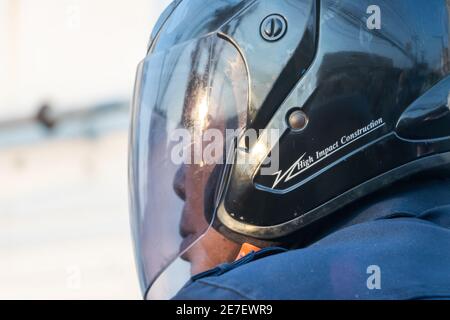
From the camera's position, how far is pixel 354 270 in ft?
2.38

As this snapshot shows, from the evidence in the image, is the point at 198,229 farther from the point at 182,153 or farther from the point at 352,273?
the point at 352,273

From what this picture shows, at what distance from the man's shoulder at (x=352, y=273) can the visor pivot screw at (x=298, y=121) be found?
21 centimetres

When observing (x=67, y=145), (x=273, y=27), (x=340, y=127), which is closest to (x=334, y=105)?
(x=340, y=127)

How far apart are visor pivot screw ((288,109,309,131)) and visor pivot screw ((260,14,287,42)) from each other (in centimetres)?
11

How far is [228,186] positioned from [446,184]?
0.98ft

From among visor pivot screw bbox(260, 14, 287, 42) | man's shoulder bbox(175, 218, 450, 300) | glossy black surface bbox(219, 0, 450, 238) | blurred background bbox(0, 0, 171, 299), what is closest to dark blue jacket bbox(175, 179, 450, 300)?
man's shoulder bbox(175, 218, 450, 300)

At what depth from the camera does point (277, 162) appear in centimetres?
95

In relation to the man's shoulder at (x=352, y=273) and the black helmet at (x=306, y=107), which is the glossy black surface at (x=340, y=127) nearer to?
the black helmet at (x=306, y=107)

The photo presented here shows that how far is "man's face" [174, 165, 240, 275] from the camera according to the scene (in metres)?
0.96

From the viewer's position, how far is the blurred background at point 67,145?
239 centimetres

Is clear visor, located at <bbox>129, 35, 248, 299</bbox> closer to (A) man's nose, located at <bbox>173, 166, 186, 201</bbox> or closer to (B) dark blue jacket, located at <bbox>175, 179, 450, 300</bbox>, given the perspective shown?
(A) man's nose, located at <bbox>173, 166, 186, 201</bbox>

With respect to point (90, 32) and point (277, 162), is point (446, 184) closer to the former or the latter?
point (277, 162)

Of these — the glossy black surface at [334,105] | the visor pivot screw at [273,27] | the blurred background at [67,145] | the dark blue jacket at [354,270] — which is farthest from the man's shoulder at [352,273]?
the blurred background at [67,145]

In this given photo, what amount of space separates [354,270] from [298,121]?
0.27m
